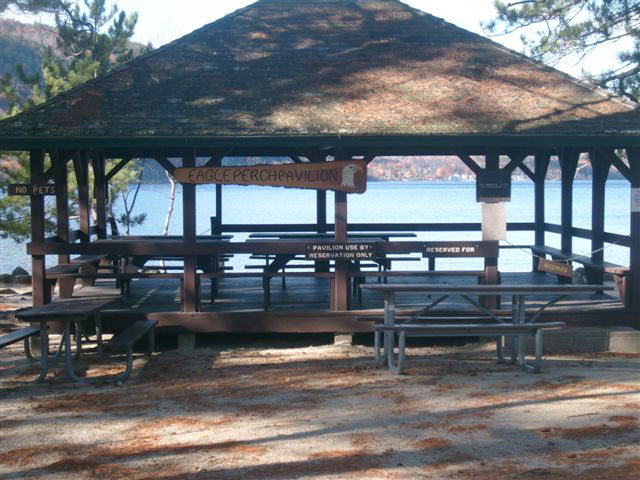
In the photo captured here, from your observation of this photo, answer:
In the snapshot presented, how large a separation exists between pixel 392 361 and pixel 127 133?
164 inches

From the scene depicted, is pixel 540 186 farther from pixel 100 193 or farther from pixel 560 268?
pixel 100 193

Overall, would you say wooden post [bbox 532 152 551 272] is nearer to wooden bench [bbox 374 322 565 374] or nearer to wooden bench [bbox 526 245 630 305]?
wooden bench [bbox 526 245 630 305]

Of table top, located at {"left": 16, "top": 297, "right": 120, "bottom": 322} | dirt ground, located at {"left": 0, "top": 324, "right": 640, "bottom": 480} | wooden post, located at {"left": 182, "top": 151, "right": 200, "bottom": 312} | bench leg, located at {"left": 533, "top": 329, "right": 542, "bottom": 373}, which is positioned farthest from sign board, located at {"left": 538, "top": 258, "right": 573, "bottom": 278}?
table top, located at {"left": 16, "top": 297, "right": 120, "bottom": 322}

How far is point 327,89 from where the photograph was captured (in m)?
11.8

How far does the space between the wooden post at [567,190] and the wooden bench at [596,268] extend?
39 centimetres

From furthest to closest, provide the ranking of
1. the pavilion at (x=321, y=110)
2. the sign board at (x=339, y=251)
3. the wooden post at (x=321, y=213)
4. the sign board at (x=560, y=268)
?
the wooden post at (x=321, y=213) < the sign board at (x=339, y=251) < the pavilion at (x=321, y=110) < the sign board at (x=560, y=268)

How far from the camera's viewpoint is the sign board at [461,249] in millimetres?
11172

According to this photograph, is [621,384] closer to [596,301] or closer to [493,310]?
[493,310]

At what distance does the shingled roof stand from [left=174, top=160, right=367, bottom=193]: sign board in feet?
1.82

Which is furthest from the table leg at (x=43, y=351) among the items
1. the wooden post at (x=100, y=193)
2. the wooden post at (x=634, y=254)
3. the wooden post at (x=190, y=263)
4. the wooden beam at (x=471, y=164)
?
the wooden post at (x=634, y=254)

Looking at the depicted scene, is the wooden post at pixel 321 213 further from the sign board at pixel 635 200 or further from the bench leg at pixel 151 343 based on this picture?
the sign board at pixel 635 200

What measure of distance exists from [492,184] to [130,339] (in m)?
4.93

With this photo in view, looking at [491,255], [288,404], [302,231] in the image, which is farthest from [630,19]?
[288,404]

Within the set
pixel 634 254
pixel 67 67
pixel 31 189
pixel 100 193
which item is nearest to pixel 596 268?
pixel 634 254
